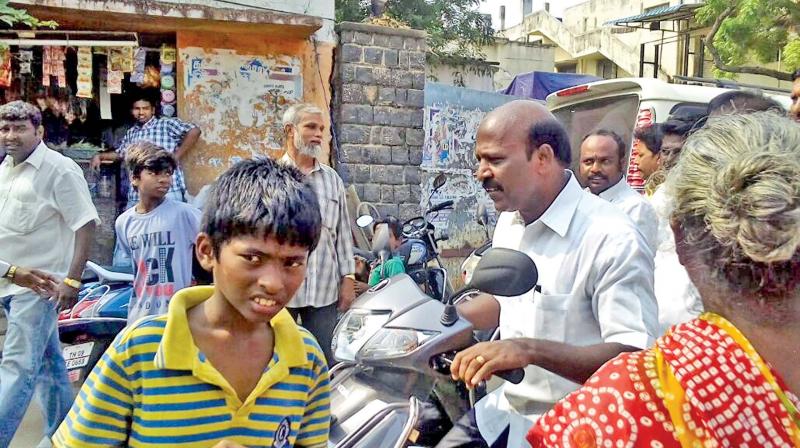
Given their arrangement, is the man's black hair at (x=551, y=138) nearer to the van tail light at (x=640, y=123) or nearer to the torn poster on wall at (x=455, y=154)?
the van tail light at (x=640, y=123)

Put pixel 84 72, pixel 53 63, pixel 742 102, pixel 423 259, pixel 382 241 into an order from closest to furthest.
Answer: pixel 742 102 → pixel 382 241 → pixel 423 259 → pixel 53 63 → pixel 84 72

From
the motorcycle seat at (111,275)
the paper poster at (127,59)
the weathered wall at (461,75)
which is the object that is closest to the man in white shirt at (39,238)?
the motorcycle seat at (111,275)

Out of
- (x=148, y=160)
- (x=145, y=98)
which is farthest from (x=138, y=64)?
(x=148, y=160)

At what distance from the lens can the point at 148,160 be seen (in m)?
4.09

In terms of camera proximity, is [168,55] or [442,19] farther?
[442,19]

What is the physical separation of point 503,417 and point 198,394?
96cm

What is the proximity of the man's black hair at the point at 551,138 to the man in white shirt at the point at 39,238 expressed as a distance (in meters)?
2.75

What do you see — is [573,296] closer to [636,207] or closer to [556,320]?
[556,320]

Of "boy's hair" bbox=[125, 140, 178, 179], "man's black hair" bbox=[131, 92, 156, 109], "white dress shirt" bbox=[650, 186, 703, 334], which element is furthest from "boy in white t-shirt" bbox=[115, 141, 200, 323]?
"man's black hair" bbox=[131, 92, 156, 109]

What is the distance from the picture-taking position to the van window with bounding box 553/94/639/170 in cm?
608

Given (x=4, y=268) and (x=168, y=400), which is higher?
(x=168, y=400)

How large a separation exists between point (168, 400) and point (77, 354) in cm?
321

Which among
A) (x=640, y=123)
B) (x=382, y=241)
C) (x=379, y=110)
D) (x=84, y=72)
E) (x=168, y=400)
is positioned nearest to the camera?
(x=168, y=400)

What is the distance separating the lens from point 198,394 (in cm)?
148
